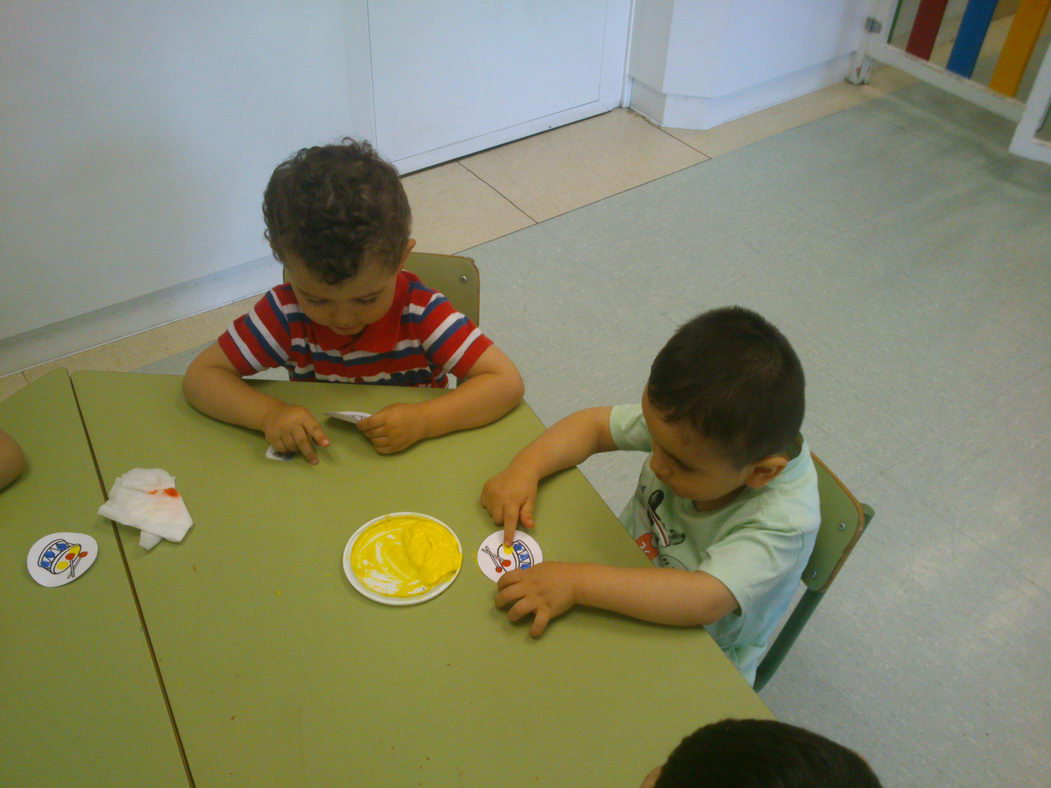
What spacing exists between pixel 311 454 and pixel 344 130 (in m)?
1.72

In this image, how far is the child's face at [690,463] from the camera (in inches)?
37.9

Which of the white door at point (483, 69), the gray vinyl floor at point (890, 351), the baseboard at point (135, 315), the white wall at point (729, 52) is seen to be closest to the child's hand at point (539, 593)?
the gray vinyl floor at point (890, 351)

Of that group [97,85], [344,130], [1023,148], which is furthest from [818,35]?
[97,85]

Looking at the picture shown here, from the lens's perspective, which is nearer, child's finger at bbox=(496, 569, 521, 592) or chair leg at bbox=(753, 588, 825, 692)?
child's finger at bbox=(496, 569, 521, 592)

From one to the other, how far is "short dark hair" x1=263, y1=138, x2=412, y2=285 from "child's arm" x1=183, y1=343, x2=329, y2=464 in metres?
0.20

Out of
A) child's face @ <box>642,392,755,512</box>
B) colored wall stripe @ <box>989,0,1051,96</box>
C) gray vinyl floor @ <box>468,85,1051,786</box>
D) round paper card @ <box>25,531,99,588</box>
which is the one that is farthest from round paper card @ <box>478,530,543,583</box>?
colored wall stripe @ <box>989,0,1051,96</box>

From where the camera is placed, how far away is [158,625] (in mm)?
920

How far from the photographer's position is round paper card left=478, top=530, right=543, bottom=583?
38.9 inches

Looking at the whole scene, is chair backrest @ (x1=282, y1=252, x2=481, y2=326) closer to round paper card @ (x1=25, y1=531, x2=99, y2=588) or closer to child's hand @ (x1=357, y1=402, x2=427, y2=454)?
child's hand @ (x1=357, y1=402, x2=427, y2=454)

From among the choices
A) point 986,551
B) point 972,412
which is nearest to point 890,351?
point 972,412

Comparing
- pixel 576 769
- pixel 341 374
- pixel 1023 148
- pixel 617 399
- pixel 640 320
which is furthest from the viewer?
pixel 1023 148

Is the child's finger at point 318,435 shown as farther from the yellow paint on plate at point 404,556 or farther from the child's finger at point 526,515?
the child's finger at point 526,515

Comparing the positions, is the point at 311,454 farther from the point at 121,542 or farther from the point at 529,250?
the point at 529,250

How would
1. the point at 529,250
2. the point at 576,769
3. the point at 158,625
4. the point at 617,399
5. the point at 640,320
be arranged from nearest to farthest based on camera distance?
the point at 576,769 → the point at 158,625 → the point at 617,399 → the point at 640,320 → the point at 529,250
